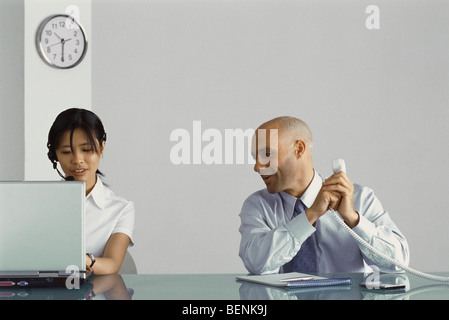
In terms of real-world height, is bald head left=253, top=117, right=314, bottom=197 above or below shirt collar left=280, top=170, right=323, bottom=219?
above

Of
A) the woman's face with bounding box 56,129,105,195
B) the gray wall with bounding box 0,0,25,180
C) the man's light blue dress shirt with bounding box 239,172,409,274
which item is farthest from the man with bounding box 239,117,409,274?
the gray wall with bounding box 0,0,25,180

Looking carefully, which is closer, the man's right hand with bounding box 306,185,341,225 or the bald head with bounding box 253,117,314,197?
the man's right hand with bounding box 306,185,341,225

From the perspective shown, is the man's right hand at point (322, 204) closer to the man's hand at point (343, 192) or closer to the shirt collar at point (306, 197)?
the man's hand at point (343, 192)

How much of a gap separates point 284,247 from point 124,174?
1.84 metres

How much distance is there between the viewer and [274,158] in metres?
2.25

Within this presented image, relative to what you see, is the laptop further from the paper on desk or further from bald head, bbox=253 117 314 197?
bald head, bbox=253 117 314 197

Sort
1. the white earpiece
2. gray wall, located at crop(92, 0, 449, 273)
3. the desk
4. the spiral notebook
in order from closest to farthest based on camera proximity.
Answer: the desk < the spiral notebook < the white earpiece < gray wall, located at crop(92, 0, 449, 273)

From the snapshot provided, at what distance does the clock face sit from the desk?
6.94 ft

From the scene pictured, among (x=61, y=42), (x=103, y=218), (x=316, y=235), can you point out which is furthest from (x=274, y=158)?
(x=61, y=42)

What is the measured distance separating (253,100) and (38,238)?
229 cm

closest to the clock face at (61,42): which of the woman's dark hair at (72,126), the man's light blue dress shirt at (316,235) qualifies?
the woman's dark hair at (72,126)

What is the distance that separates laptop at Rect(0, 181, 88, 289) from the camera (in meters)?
1.51

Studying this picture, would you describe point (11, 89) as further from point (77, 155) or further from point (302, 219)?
point (302, 219)

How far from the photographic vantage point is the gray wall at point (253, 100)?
3588mm
